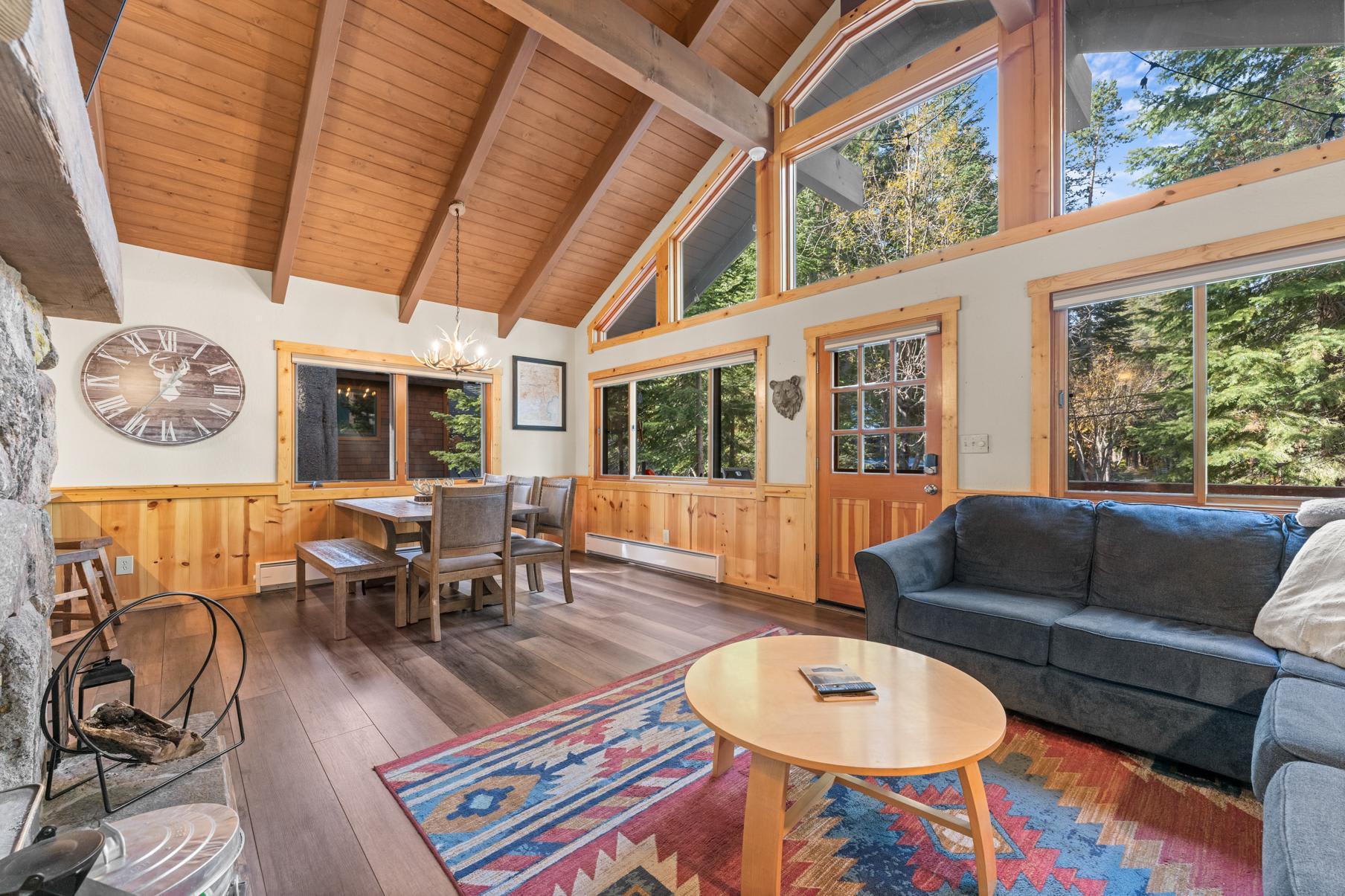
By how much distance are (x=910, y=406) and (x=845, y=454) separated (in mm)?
561

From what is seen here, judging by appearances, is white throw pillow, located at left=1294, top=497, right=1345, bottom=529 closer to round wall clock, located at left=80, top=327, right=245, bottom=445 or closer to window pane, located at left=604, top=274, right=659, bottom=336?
window pane, located at left=604, top=274, right=659, bottom=336

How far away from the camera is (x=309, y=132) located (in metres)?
3.41

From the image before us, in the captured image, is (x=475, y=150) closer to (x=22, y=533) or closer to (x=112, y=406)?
(x=112, y=406)

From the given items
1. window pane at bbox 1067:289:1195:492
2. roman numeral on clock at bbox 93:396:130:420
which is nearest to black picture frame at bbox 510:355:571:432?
roman numeral on clock at bbox 93:396:130:420

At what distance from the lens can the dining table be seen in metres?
3.49

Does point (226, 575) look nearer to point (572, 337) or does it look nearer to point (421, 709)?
point (421, 709)

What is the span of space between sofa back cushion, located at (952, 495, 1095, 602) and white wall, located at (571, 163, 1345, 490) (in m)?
0.37

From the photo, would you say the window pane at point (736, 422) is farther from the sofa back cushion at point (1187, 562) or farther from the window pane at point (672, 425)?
the sofa back cushion at point (1187, 562)

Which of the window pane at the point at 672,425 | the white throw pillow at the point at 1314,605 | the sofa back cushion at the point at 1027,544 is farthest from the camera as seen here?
the window pane at the point at 672,425

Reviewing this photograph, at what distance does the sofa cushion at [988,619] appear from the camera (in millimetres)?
2217

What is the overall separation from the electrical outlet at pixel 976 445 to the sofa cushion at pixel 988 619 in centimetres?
90

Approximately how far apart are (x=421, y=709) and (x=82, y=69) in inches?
88.9

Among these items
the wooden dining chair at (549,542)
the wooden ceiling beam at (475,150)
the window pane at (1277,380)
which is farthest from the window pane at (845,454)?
the wooden ceiling beam at (475,150)

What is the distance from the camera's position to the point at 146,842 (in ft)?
3.02
